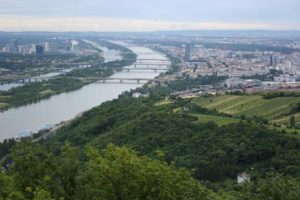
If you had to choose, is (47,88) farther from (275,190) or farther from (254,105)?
(275,190)

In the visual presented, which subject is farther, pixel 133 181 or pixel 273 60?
pixel 273 60

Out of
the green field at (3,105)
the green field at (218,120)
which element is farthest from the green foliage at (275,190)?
the green field at (3,105)

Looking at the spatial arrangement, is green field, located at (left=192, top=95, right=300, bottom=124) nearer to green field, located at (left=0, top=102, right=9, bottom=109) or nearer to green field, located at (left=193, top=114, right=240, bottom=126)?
green field, located at (left=193, top=114, right=240, bottom=126)

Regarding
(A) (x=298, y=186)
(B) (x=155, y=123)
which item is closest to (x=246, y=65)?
(B) (x=155, y=123)

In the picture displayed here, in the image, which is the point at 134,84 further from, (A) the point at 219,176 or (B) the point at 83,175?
(B) the point at 83,175

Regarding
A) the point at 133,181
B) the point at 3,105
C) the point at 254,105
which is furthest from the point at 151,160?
the point at 3,105

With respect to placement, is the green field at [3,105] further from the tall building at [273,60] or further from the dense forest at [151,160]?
the tall building at [273,60]
